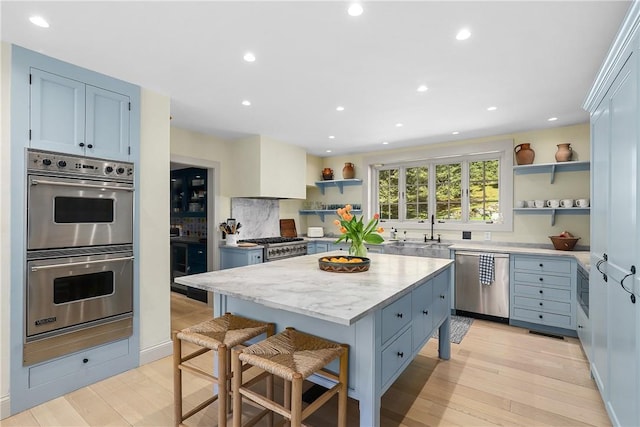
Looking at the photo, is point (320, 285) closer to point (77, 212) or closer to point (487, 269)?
point (77, 212)

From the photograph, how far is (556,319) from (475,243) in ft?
4.19

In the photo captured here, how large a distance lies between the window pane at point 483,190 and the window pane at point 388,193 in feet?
3.82

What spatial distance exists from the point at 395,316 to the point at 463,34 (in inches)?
68.2

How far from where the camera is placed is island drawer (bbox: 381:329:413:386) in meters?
1.67

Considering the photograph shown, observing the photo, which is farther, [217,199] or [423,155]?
[423,155]

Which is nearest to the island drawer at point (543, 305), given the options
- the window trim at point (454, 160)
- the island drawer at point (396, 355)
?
the window trim at point (454, 160)

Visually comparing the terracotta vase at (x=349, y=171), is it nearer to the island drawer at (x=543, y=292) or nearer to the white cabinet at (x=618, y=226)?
the island drawer at (x=543, y=292)

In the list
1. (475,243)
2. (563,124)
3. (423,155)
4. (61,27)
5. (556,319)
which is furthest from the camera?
(423,155)

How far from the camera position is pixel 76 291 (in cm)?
236

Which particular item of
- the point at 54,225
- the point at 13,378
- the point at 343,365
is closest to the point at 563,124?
the point at 343,365

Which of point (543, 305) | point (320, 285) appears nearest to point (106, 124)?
point (320, 285)

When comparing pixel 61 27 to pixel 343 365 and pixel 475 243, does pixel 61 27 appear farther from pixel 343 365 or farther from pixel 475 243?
pixel 475 243

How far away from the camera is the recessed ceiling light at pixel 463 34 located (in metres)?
1.90

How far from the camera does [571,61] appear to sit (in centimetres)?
227
